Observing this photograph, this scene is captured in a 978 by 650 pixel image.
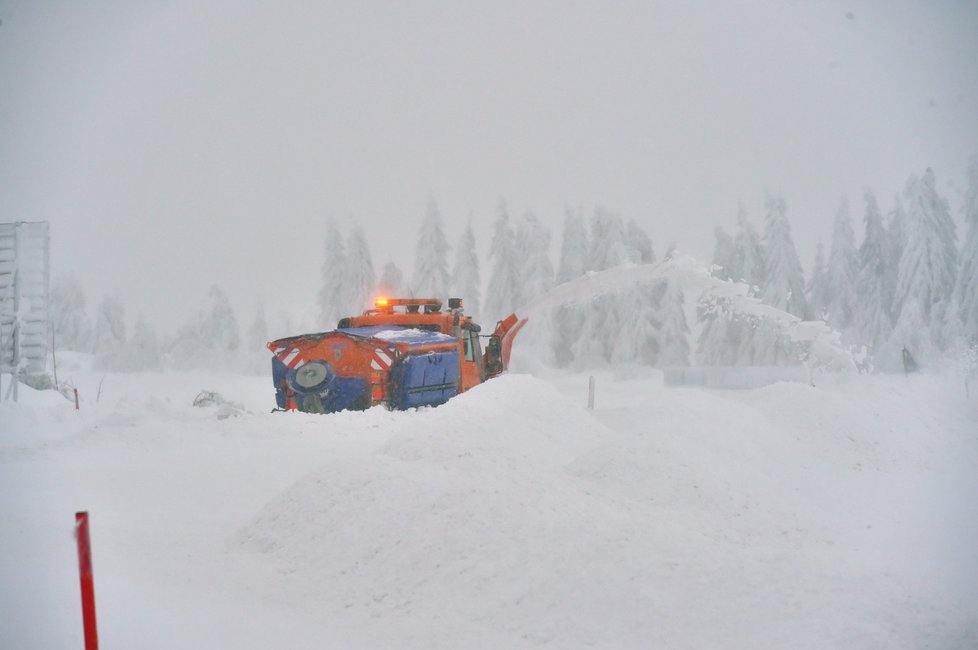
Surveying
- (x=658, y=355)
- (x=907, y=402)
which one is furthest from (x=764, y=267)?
(x=907, y=402)

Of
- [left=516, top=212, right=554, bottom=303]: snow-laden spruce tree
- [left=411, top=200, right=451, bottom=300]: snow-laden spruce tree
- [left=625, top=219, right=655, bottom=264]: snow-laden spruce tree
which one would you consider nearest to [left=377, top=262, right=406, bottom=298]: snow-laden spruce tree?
[left=411, top=200, right=451, bottom=300]: snow-laden spruce tree

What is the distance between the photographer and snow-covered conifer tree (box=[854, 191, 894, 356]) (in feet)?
135

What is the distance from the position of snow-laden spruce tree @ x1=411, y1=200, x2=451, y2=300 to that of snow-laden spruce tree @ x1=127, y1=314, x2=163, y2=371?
25.6 m

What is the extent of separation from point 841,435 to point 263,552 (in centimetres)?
1252

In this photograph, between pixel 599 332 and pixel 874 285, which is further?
pixel 599 332

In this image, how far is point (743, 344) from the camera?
43781mm

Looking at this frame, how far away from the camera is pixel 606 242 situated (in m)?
47.6

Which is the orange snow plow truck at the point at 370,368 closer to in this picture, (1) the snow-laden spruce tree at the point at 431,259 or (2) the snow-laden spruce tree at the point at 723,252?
(1) the snow-laden spruce tree at the point at 431,259

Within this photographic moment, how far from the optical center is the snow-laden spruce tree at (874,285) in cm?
4109

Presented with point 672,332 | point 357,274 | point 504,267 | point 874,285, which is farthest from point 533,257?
point 874,285

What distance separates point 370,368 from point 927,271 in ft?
105

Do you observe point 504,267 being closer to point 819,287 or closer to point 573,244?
point 573,244

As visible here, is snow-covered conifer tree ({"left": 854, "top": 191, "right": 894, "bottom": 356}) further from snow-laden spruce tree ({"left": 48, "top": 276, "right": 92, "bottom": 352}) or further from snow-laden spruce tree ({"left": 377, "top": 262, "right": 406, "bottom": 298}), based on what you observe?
snow-laden spruce tree ({"left": 48, "top": 276, "right": 92, "bottom": 352})

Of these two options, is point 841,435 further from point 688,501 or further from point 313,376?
point 313,376
